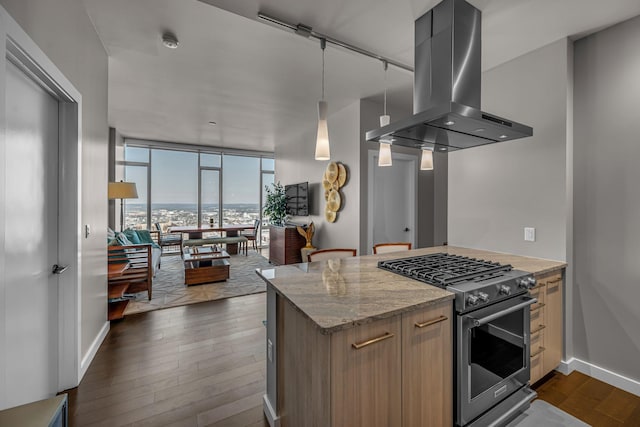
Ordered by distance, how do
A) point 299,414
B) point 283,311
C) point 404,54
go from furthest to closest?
point 404,54 < point 283,311 < point 299,414

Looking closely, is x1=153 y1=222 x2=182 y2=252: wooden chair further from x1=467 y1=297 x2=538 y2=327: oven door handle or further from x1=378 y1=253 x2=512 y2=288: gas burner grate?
x1=467 y1=297 x2=538 y2=327: oven door handle

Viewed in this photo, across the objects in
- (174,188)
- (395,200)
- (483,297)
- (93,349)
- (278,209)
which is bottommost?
(93,349)

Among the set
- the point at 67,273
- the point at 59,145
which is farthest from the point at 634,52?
the point at 67,273

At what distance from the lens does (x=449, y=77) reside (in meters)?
1.67

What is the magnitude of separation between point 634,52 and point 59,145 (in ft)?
13.5

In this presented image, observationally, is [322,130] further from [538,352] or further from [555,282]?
[538,352]

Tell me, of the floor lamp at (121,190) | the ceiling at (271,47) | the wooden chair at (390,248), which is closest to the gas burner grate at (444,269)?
the wooden chair at (390,248)

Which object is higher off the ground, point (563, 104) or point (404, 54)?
point (404, 54)

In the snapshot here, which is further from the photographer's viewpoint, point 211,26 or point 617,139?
point 211,26

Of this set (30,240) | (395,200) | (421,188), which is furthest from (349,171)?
(30,240)

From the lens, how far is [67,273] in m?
A: 1.91

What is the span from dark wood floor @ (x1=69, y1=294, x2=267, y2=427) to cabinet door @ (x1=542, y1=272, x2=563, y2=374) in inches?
81.9

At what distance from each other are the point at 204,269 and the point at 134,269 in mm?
957

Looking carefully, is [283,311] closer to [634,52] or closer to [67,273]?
[67,273]
